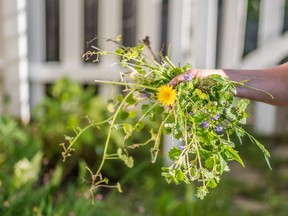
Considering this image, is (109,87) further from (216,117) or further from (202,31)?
(216,117)

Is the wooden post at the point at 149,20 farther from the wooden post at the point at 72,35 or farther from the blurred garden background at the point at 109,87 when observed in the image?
the wooden post at the point at 72,35

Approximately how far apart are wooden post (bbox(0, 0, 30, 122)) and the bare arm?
332 cm

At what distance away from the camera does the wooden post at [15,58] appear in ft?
16.4

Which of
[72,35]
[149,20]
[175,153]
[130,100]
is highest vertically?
[149,20]

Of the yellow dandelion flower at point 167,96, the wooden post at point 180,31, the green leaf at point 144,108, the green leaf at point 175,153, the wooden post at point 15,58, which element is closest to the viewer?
the yellow dandelion flower at point 167,96

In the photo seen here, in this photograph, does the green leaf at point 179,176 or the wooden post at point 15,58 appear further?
the wooden post at point 15,58

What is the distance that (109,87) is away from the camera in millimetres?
5109

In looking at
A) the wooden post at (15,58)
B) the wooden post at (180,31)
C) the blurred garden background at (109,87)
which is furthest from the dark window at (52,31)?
the wooden post at (180,31)

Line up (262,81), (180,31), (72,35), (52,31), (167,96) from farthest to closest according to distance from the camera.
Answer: (52,31) < (72,35) < (180,31) < (262,81) < (167,96)

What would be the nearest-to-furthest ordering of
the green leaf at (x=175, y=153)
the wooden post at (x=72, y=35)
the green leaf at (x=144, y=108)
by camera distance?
1. the green leaf at (x=175, y=153)
2. the green leaf at (x=144, y=108)
3. the wooden post at (x=72, y=35)

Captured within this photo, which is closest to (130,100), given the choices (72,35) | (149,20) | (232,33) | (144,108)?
(144,108)

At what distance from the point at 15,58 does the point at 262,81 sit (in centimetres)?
340

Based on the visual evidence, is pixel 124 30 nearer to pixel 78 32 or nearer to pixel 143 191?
pixel 78 32

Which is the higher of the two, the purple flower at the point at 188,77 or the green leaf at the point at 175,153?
the purple flower at the point at 188,77
